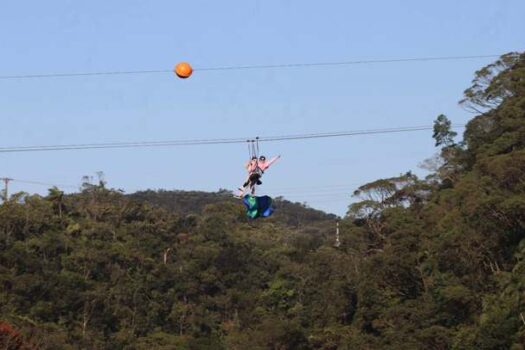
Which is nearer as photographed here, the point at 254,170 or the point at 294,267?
the point at 254,170

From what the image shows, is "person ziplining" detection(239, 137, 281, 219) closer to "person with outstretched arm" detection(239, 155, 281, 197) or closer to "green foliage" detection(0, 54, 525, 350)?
"person with outstretched arm" detection(239, 155, 281, 197)

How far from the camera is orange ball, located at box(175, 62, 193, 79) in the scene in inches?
679

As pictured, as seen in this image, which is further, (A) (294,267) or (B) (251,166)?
(A) (294,267)

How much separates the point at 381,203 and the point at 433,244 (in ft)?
40.6

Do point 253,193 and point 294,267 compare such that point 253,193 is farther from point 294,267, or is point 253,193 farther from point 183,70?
point 294,267

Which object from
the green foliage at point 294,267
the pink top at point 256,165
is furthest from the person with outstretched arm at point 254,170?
the green foliage at point 294,267

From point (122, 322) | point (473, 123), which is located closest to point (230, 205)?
point (122, 322)

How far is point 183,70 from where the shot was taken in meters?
17.3

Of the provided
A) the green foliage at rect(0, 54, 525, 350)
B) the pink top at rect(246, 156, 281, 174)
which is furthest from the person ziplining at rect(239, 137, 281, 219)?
the green foliage at rect(0, 54, 525, 350)

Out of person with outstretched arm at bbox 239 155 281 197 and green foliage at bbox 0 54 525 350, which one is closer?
person with outstretched arm at bbox 239 155 281 197

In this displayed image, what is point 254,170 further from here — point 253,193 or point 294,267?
point 294,267

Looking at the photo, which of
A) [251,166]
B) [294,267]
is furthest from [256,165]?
[294,267]

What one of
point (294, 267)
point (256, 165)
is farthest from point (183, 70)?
point (294, 267)

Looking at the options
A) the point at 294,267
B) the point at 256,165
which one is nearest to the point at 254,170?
the point at 256,165
